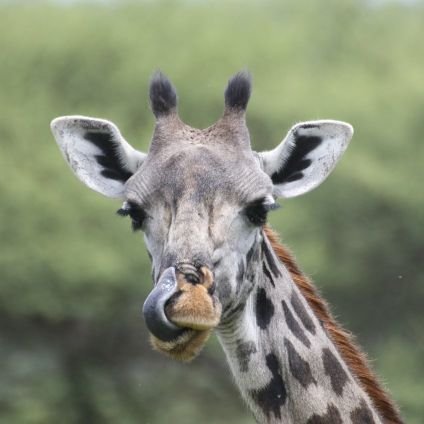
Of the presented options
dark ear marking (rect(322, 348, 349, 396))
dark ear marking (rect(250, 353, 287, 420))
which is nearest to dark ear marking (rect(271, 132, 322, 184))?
dark ear marking (rect(322, 348, 349, 396))

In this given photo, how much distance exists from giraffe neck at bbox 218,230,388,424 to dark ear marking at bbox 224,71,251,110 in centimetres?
95

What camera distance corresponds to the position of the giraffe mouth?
25.0 ft

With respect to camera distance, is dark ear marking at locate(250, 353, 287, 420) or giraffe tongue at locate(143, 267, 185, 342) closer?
giraffe tongue at locate(143, 267, 185, 342)

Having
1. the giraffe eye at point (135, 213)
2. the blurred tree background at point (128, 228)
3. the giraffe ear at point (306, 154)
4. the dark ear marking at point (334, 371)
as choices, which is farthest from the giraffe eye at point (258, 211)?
the blurred tree background at point (128, 228)

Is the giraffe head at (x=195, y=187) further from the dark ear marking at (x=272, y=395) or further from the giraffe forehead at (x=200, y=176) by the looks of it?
the dark ear marking at (x=272, y=395)

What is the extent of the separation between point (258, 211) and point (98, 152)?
1.27m

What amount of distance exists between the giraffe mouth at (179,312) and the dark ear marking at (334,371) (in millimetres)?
957

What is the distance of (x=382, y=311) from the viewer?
24094mm

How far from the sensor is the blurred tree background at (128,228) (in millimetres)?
23797

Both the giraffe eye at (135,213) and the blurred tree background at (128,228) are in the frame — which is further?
the blurred tree background at (128,228)

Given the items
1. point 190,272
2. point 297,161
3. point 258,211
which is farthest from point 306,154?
point 190,272

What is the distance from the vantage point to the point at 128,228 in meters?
24.2

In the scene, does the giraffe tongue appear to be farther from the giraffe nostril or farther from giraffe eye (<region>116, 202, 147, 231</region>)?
giraffe eye (<region>116, 202, 147, 231</region>)

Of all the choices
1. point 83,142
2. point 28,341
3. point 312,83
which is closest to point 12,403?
point 28,341
